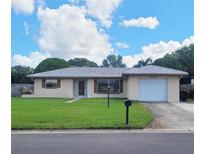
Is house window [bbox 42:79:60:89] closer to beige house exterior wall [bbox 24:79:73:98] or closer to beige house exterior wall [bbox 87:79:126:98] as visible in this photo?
beige house exterior wall [bbox 24:79:73:98]

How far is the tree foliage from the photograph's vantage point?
160 feet

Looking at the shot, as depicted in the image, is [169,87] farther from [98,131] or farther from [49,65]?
[49,65]

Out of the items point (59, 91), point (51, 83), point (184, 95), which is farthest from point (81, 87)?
point (184, 95)

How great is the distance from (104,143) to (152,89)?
18.2 metres

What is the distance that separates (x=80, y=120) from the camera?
13336 mm

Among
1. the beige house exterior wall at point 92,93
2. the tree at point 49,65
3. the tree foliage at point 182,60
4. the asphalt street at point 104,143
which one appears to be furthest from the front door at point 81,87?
the tree at point 49,65

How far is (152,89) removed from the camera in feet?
87.8

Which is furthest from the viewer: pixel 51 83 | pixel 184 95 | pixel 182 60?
pixel 182 60

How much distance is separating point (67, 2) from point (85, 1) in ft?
3.79

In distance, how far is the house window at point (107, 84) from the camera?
32094mm
